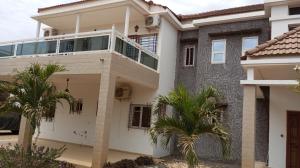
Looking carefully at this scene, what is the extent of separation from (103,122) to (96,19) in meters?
7.28

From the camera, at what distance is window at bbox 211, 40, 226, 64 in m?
14.7

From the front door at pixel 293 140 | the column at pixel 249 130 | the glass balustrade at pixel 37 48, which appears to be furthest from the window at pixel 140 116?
the front door at pixel 293 140

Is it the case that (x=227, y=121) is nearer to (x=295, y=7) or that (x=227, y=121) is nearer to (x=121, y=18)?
(x=295, y=7)

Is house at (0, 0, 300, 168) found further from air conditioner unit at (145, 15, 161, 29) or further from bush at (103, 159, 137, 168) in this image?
bush at (103, 159, 137, 168)

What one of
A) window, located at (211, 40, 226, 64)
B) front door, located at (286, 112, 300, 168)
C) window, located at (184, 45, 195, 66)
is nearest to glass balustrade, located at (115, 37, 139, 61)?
window, located at (184, 45, 195, 66)

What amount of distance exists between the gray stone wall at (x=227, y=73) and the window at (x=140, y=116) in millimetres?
2711

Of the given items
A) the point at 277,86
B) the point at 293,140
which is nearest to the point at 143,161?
the point at 293,140

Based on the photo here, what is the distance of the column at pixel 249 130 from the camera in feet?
29.0

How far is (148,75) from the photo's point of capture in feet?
44.7

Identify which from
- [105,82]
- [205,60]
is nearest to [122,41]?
[105,82]

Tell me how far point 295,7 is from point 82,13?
9.89 m

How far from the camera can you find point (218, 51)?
585 inches

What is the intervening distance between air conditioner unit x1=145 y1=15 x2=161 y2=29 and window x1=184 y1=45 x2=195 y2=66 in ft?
8.46

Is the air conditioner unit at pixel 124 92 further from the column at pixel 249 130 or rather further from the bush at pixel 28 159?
the column at pixel 249 130
